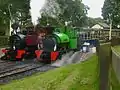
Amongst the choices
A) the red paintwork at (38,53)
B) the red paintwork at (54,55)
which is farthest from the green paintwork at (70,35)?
the red paintwork at (54,55)

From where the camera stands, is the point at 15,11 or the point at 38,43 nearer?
the point at 38,43

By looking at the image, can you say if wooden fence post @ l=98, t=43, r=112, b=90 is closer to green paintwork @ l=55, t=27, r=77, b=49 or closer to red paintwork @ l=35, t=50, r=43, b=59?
red paintwork @ l=35, t=50, r=43, b=59

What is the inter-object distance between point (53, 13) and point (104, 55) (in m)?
72.1

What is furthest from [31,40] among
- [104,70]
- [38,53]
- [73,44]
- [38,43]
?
[104,70]

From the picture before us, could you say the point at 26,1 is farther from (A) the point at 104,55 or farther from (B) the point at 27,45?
(A) the point at 104,55

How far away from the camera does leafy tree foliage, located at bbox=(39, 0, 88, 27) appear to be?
75.1 meters

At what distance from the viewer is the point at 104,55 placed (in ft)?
15.2

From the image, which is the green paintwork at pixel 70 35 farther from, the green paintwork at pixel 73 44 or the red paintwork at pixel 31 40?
the red paintwork at pixel 31 40

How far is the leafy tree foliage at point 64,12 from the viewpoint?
246 ft

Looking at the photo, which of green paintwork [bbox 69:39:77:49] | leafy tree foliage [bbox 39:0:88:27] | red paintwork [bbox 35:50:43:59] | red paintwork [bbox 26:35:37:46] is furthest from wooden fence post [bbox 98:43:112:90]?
leafy tree foliage [bbox 39:0:88:27]

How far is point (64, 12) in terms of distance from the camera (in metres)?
82.6

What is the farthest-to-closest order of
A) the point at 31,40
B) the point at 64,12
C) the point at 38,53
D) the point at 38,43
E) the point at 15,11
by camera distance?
the point at 64,12, the point at 15,11, the point at 31,40, the point at 38,43, the point at 38,53

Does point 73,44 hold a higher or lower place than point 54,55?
Answer: higher

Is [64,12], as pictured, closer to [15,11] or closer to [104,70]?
[15,11]
